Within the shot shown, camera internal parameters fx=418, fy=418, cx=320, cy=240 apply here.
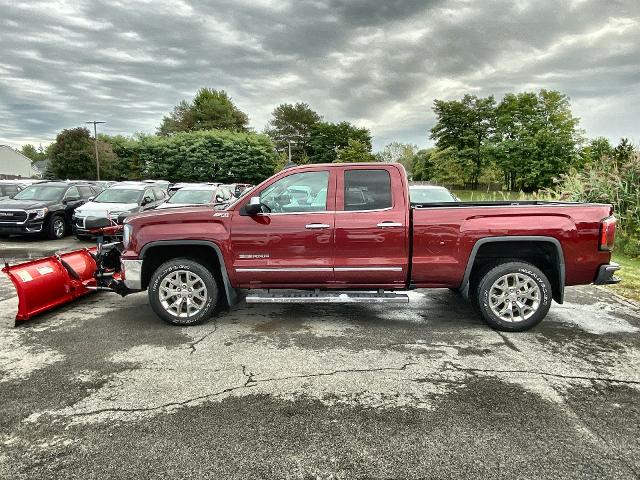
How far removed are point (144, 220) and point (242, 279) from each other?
4.50ft

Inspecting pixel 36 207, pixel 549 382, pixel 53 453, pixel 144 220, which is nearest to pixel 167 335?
pixel 144 220

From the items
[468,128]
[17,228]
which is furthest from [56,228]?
[468,128]

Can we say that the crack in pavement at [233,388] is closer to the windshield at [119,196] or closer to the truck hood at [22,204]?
the windshield at [119,196]

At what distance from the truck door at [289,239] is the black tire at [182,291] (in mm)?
352

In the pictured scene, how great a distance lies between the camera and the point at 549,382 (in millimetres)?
3613

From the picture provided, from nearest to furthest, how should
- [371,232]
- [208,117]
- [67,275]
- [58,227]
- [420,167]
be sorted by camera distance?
[371,232]
[67,275]
[58,227]
[208,117]
[420,167]

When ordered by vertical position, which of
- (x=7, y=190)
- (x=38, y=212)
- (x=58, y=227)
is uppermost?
(x=7, y=190)

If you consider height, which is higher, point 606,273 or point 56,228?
point 606,273

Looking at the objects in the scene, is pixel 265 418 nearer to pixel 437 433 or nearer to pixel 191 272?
pixel 437 433

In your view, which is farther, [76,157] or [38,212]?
[76,157]

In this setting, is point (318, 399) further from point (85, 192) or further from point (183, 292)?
point (85, 192)

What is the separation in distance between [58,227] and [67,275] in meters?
8.49

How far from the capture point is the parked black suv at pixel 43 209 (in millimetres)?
11742

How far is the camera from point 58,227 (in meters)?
12.8
